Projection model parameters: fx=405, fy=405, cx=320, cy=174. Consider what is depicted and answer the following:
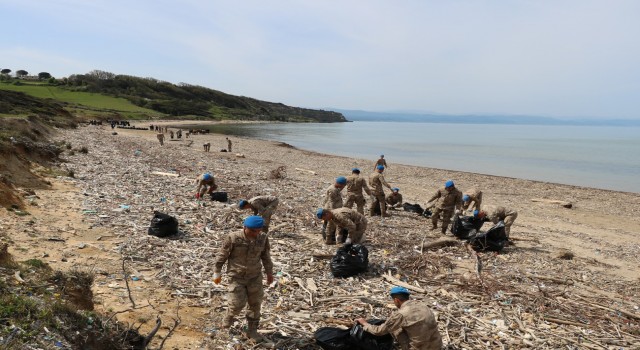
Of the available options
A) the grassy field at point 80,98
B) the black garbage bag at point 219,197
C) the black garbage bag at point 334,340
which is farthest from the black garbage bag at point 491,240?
the grassy field at point 80,98

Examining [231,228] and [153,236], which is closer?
[153,236]

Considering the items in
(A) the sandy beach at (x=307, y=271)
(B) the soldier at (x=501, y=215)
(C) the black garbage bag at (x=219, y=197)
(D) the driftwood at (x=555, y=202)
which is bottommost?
(D) the driftwood at (x=555, y=202)

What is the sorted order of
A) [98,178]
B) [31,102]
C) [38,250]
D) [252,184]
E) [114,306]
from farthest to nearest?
1. [31,102]
2. [252,184]
3. [98,178]
4. [38,250]
5. [114,306]

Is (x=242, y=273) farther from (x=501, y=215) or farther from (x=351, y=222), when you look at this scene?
(x=501, y=215)

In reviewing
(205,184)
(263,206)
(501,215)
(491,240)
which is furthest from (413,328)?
(205,184)

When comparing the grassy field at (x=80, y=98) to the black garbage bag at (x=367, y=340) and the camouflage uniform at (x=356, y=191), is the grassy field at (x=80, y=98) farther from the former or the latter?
the black garbage bag at (x=367, y=340)

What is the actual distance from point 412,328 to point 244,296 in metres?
2.60

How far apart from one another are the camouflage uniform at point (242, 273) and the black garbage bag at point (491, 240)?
7394 mm

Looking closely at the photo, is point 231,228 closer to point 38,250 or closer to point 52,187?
point 38,250

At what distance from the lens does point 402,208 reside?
1772cm

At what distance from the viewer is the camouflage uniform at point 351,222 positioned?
9858 millimetres

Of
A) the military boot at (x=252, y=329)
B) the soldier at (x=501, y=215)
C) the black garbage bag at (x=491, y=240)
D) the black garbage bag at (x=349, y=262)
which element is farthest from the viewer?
the soldier at (x=501, y=215)

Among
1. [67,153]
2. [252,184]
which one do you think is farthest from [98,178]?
[67,153]

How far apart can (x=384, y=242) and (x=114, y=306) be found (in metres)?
7.15
